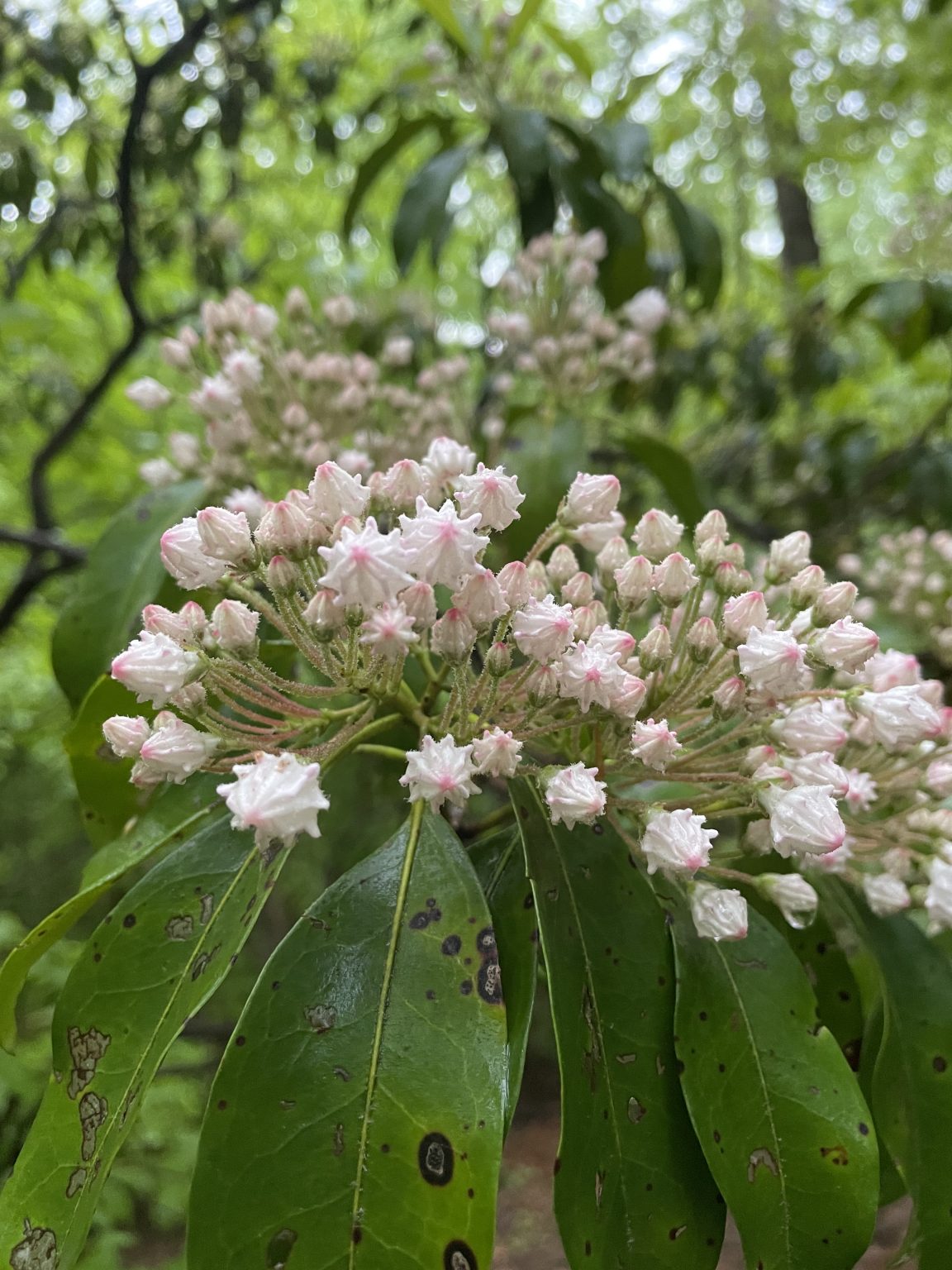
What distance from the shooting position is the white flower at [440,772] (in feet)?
2.31

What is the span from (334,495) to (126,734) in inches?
10.3

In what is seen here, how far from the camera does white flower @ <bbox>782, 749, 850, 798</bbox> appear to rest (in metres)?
Answer: 0.74

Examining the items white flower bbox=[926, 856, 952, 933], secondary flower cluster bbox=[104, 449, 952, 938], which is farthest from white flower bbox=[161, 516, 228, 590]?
white flower bbox=[926, 856, 952, 933]

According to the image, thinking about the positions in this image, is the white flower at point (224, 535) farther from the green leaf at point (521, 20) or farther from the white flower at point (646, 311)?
the green leaf at point (521, 20)

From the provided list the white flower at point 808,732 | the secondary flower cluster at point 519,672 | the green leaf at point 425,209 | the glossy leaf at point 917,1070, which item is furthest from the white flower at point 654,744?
the green leaf at point 425,209

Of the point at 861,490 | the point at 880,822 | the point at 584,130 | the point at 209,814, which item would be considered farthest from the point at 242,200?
the point at 880,822

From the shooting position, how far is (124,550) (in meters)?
1.33

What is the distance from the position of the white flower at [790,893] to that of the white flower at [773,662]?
0.19 m

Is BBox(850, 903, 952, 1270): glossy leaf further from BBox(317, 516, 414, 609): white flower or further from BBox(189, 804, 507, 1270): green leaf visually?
BBox(317, 516, 414, 609): white flower

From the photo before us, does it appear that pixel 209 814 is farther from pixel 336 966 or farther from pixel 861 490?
pixel 861 490

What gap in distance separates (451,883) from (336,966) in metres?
0.12

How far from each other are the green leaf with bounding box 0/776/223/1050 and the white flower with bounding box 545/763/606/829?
15.7 inches

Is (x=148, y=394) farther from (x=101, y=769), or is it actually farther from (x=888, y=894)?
(x=888, y=894)

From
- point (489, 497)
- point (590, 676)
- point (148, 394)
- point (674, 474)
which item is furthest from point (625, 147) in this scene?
point (590, 676)
